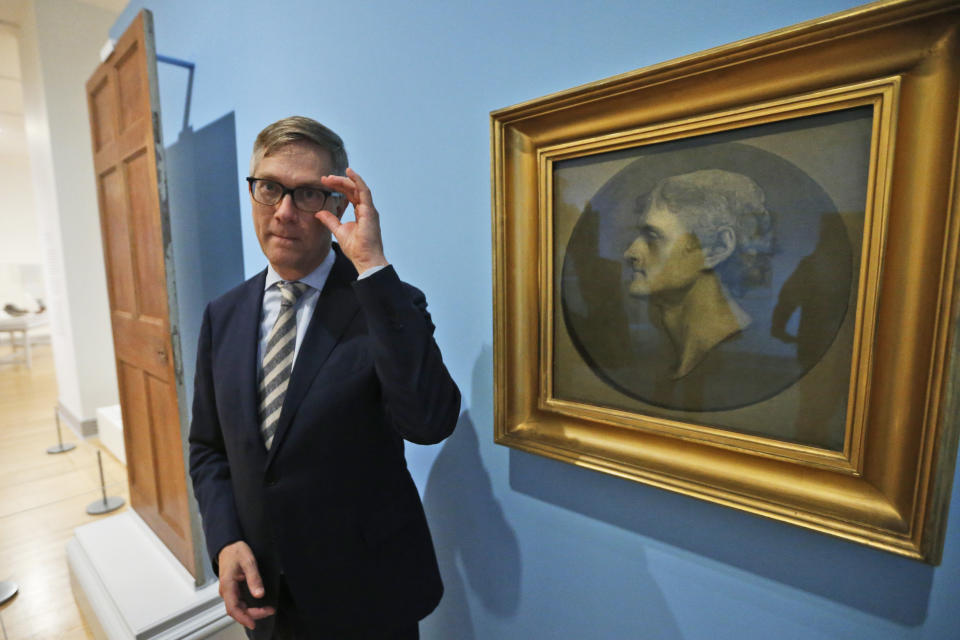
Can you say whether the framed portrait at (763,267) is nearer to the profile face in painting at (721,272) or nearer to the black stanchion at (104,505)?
the profile face in painting at (721,272)

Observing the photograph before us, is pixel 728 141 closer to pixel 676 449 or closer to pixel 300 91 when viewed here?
pixel 676 449

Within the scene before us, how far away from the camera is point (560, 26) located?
939mm

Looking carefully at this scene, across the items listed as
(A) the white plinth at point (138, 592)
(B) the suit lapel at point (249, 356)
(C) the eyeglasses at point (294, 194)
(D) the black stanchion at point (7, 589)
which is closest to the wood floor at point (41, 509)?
(D) the black stanchion at point (7, 589)

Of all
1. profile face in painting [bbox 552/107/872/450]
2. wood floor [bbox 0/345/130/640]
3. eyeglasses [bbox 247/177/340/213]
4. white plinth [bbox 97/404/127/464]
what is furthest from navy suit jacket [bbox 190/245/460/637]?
white plinth [bbox 97/404/127/464]

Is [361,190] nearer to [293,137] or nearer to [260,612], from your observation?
[293,137]

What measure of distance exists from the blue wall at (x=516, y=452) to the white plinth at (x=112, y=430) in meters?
3.52

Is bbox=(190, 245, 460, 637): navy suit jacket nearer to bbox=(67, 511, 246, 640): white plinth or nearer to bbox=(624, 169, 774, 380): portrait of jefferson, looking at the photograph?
bbox=(624, 169, 774, 380): portrait of jefferson

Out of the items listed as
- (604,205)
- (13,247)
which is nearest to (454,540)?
(604,205)

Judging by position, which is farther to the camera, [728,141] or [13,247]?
[13,247]

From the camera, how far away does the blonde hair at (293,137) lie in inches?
36.9

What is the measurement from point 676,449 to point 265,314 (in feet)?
3.11

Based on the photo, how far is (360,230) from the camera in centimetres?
82

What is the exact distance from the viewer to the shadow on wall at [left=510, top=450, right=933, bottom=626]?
686 millimetres

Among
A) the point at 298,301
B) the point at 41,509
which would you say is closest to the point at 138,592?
the point at 298,301
